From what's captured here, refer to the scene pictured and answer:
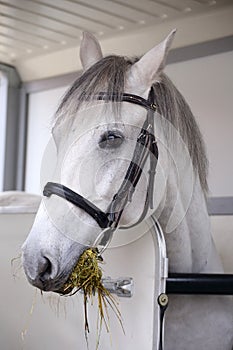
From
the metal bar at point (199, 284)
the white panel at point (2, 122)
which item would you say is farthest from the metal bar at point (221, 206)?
the white panel at point (2, 122)

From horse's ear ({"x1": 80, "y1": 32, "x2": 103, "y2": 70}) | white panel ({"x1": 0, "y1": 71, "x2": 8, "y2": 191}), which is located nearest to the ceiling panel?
white panel ({"x1": 0, "y1": 71, "x2": 8, "y2": 191})

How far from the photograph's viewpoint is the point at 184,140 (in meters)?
1.82

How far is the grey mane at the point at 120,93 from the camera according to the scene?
166 cm

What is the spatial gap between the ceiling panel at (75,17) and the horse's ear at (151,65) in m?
0.79

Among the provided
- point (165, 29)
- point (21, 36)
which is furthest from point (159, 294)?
point (21, 36)

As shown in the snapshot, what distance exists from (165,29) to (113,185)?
1246 millimetres

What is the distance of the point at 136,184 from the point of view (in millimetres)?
1631

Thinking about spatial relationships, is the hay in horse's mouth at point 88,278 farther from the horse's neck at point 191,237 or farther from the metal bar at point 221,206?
the metal bar at point 221,206

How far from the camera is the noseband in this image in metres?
1.52

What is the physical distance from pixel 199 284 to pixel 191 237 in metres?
0.19

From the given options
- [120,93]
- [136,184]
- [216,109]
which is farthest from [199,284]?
[216,109]

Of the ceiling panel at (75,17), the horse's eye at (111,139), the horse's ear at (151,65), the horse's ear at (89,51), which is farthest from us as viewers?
the ceiling panel at (75,17)

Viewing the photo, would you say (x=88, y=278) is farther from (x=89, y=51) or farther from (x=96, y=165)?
(x=89, y=51)

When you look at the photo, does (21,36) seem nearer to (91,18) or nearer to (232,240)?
(91,18)
